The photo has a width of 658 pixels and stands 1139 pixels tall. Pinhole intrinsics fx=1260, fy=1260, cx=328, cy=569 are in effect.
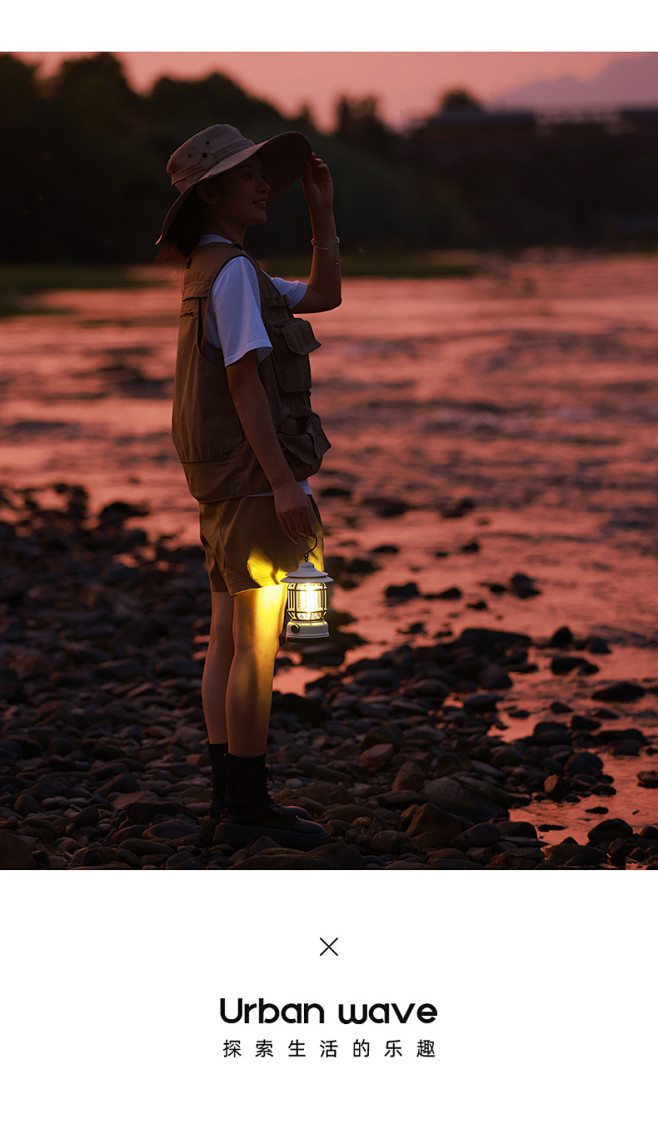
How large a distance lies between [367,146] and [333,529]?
16.1 m

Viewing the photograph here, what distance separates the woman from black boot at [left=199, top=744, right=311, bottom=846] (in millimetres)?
162

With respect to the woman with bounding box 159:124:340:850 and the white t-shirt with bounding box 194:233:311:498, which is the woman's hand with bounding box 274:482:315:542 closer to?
the woman with bounding box 159:124:340:850

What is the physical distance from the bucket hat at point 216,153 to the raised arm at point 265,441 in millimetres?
460

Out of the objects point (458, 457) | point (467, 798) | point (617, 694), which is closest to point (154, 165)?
point (458, 457)

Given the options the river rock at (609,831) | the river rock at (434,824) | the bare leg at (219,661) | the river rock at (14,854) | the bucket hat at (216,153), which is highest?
the bucket hat at (216,153)

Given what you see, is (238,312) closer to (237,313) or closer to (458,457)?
(237,313)

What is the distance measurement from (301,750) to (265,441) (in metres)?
1.87

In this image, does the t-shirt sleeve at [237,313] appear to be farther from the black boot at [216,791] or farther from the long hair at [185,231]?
the black boot at [216,791]

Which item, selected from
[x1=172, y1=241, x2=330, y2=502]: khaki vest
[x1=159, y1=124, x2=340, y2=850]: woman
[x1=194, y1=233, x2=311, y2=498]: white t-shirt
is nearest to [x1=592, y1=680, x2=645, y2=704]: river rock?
[x1=159, y1=124, x2=340, y2=850]: woman

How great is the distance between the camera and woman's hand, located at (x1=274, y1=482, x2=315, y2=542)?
3246 millimetres

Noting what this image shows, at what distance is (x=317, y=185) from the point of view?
3527 mm

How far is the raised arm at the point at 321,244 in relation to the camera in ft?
11.6

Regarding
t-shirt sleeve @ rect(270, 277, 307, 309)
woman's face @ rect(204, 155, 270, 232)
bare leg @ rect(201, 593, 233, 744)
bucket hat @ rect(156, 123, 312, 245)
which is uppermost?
bucket hat @ rect(156, 123, 312, 245)

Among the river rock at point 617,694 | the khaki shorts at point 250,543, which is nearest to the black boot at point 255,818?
the khaki shorts at point 250,543
